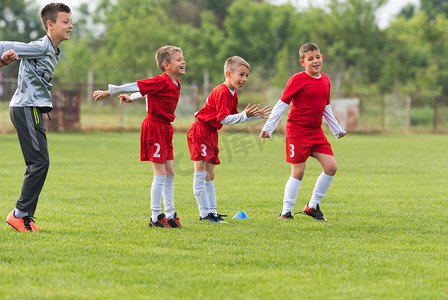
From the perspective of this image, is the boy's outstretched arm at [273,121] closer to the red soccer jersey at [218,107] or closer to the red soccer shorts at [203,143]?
the red soccer jersey at [218,107]

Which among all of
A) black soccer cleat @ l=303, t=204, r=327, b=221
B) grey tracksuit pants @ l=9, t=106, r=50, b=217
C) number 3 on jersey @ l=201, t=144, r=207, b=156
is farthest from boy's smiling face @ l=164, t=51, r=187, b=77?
black soccer cleat @ l=303, t=204, r=327, b=221

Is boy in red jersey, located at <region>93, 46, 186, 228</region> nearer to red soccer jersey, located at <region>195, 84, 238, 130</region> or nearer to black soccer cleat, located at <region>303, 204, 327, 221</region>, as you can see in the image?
red soccer jersey, located at <region>195, 84, 238, 130</region>

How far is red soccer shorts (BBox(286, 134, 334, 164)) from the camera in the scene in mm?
7535

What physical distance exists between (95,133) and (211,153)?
22191mm

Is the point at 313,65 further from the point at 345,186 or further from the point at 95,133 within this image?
the point at 95,133

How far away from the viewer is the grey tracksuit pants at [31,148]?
243 inches

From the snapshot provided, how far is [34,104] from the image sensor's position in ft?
20.2

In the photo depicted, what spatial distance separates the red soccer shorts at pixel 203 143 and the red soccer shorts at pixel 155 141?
56cm

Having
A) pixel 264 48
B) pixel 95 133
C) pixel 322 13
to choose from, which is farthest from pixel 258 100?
pixel 322 13

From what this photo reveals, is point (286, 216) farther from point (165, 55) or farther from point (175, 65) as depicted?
point (165, 55)

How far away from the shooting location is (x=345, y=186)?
1110 cm

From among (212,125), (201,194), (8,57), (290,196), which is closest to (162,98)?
(212,125)

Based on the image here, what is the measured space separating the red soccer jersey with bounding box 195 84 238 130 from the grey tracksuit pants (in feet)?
6.20

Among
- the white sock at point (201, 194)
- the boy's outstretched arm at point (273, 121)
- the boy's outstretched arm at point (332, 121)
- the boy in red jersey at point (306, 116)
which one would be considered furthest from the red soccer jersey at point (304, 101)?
the white sock at point (201, 194)
